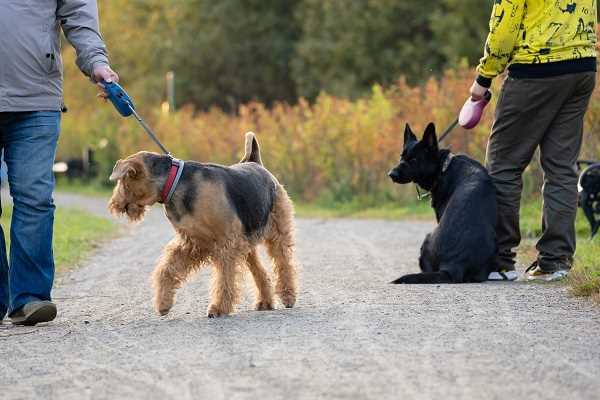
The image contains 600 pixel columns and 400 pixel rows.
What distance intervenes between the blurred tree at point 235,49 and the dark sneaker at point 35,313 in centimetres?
3636

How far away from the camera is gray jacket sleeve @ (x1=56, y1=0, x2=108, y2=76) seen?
6.74 metres

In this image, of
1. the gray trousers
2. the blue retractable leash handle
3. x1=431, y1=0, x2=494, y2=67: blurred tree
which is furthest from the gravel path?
x1=431, y1=0, x2=494, y2=67: blurred tree

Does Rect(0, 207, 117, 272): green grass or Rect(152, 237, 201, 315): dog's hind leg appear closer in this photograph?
Rect(152, 237, 201, 315): dog's hind leg

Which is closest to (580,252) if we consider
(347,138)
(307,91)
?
(347,138)

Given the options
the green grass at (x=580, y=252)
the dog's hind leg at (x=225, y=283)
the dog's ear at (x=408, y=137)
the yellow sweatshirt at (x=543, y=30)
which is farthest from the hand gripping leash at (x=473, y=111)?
the dog's hind leg at (x=225, y=283)

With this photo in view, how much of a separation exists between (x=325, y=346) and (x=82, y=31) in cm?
271

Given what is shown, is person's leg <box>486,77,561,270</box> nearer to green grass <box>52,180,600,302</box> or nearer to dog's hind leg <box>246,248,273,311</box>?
green grass <box>52,180,600,302</box>

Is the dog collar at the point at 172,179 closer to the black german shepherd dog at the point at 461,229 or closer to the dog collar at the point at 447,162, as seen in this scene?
the black german shepherd dog at the point at 461,229

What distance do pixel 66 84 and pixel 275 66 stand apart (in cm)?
832

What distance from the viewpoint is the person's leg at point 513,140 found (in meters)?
7.86

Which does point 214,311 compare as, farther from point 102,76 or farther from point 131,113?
point 102,76

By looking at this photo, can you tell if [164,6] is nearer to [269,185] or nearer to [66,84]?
[66,84]

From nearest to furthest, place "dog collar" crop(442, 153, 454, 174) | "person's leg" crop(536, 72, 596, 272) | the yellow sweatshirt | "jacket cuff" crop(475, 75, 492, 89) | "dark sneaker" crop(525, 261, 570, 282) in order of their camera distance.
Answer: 1. the yellow sweatshirt
2. "dark sneaker" crop(525, 261, 570, 282)
3. "person's leg" crop(536, 72, 596, 272)
4. "jacket cuff" crop(475, 75, 492, 89)
5. "dog collar" crop(442, 153, 454, 174)

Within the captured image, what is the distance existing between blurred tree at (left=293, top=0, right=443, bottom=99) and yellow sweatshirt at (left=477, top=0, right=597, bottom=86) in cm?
2638
